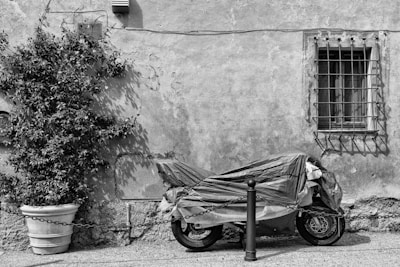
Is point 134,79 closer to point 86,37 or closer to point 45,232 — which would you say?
point 86,37

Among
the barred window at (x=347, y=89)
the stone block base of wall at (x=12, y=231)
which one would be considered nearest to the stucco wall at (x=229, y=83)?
the barred window at (x=347, y=89)

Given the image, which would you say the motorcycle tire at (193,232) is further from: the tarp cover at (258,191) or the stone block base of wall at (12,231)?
the stone block base of wall at (12,231)

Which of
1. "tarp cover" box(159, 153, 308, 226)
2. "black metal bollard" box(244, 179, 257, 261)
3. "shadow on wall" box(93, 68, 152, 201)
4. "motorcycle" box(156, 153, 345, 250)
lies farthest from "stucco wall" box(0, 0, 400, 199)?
"black metal bollard" box(244, 179, 257, 261)

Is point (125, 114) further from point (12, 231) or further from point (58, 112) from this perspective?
point (12, 231)

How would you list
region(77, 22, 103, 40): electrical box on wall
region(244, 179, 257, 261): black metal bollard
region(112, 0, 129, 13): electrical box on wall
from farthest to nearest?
region(77, 22, 103, 40): electrical box on wall
region(112, 0, 129, 13): electrical box on wall
region(244, 179, 257, 261): black metal bollard

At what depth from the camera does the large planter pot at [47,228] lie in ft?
20.3

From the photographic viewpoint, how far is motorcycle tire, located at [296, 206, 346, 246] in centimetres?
641

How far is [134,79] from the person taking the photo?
7.07 m

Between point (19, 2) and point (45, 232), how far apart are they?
349cm

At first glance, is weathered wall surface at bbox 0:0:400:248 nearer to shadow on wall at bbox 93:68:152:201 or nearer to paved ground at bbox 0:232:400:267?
shadow on wall at bbox 93:68:152:201

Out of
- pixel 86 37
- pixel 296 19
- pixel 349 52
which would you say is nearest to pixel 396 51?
pixel 349 52

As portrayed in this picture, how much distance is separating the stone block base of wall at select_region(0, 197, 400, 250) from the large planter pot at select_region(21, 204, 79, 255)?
46 centimetres

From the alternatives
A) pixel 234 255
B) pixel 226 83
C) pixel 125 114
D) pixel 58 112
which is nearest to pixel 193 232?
pixel 234 255

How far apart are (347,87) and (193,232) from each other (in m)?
3.50
